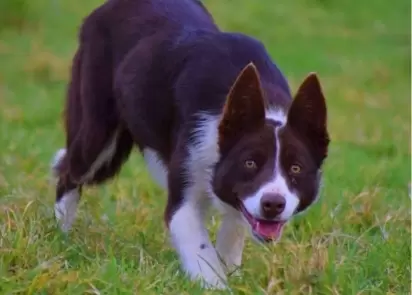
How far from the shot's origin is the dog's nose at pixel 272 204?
169 inches

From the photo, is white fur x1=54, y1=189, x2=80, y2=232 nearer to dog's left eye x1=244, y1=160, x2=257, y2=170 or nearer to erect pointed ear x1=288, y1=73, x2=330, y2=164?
dog's left eye x1=244, y1=160, x2=257, y2=170

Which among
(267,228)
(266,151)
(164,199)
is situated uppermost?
(266,151)

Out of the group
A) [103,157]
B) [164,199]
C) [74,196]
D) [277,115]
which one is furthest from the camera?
[164,199]

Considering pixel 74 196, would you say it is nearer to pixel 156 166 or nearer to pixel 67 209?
pixel 67 209

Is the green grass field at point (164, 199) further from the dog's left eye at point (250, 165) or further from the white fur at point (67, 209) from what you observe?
the dog's left eye at point (250, 165)

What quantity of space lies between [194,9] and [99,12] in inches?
22.0

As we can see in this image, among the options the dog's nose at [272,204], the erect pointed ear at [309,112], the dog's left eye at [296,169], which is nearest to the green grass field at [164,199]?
the dog's nose at [272,204]

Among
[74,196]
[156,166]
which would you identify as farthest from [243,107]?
[74,196]

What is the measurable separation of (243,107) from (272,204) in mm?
489

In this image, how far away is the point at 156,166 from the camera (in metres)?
5.56

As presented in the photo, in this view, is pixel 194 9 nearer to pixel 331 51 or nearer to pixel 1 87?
→ pixel 1 87

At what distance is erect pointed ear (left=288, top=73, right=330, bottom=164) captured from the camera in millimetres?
4547

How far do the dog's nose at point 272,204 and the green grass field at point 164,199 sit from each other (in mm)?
300

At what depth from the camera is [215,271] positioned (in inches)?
183
